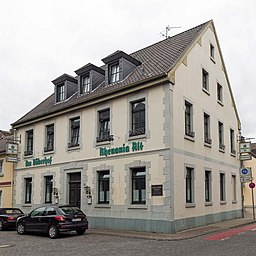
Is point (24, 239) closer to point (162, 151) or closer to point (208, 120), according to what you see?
point (162, 151)

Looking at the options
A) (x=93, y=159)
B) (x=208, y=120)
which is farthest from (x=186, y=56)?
(x=93, y=159)

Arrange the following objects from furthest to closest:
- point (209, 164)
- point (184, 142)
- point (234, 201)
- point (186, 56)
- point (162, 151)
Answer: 1. point (234, 201)
2. point (209, 164)
3. point (186, 56)
4. point (184, 142)
5. point (162, 151)

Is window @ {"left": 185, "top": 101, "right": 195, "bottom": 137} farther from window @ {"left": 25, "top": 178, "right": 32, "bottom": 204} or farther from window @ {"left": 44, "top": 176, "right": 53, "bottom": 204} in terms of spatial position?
window @ {"left": 25, "top": 178, "right": 32, "bottom": 204}

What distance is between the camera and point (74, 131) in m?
22.7

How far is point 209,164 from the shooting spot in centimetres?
2144

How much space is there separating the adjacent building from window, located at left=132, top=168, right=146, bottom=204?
2.0 inches

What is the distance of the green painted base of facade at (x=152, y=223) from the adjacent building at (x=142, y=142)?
0.16 feet

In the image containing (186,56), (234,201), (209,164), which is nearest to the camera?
(186,56)

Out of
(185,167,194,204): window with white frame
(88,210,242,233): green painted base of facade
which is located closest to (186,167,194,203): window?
(185,167,194,204): window with white frame

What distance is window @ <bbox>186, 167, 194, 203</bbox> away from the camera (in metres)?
18.7

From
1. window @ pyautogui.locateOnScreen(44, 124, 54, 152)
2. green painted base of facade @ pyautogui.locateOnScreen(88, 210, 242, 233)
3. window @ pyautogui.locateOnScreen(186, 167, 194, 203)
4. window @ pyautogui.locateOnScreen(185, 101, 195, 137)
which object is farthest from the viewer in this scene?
window @ pyautogui.locateOnScreen(44, 124, 54, 152)

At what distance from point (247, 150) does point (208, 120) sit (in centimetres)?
633

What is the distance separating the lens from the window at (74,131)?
22264mm

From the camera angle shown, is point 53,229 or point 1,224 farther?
point 1,224
